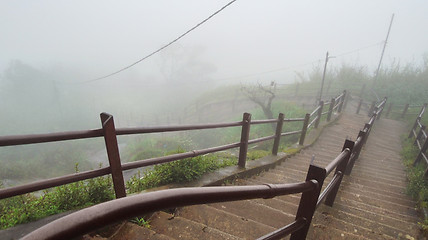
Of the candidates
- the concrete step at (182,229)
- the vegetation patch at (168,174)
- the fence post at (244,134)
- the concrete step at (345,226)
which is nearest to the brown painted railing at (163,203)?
the concrete step at (182,229)

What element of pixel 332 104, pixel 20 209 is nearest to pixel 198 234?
pixel 20 209

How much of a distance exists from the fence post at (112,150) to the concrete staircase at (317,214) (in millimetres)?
390

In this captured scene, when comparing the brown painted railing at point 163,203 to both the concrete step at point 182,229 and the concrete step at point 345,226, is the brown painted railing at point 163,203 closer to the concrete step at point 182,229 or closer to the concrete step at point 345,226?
the concrete step at point 182,229

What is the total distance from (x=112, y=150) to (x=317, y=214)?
2494mm

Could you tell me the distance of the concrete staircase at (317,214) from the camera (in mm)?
1976

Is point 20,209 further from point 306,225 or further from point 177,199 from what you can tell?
point 306,225

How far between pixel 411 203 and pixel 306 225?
3520mm

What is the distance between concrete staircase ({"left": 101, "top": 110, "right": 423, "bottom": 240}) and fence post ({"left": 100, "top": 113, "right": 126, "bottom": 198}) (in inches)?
15.4

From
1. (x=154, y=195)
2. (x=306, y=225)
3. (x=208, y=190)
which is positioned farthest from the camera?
(x=306, y=225)

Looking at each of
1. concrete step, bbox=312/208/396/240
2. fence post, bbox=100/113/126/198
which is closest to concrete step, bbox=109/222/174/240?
fence post, bbox=100/113/126/198

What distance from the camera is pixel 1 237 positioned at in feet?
5.11

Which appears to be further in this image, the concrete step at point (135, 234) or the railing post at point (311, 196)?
the concrete step at point (135, 234)

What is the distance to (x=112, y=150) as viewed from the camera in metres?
1.77

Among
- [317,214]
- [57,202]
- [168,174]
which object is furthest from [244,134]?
[57,202]
